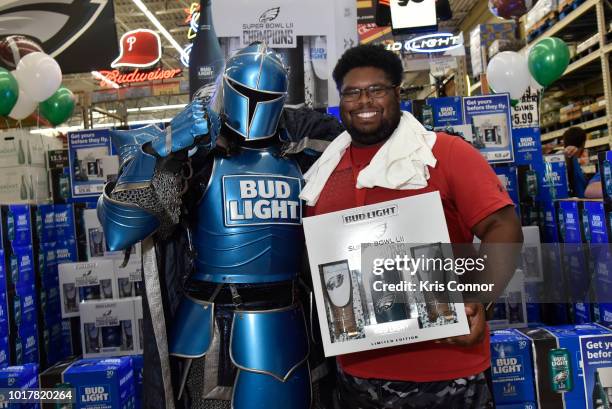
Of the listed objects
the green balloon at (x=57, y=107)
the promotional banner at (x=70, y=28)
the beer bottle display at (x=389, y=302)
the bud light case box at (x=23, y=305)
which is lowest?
the bud light case box at (x=23, y=305)

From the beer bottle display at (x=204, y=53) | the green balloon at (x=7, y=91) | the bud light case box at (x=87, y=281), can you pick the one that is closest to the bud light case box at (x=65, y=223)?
the bud light case box at (x=87, y=281)

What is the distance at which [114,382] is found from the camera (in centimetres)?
287

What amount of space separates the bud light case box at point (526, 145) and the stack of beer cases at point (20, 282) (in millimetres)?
3725

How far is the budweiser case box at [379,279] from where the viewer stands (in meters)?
1.32

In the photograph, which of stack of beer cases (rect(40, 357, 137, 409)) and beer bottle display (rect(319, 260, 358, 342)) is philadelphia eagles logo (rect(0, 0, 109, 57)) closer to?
stack of beer cases (rect(40, 357, 137, 409))

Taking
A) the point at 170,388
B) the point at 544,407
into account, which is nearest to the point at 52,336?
the point at 170,388

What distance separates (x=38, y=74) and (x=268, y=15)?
2.49 metres

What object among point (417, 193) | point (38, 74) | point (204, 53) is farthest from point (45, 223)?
point (417, 193)

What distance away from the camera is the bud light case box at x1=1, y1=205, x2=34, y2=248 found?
154 inches

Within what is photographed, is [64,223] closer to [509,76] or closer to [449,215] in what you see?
[449,215]

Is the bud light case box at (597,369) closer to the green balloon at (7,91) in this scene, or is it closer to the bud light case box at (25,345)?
the bud light case box at (25,345)

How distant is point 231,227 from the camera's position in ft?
6.25

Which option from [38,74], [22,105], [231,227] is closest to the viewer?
[231,227]

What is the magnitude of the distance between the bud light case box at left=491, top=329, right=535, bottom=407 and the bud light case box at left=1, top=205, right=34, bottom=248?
329 centimetres
